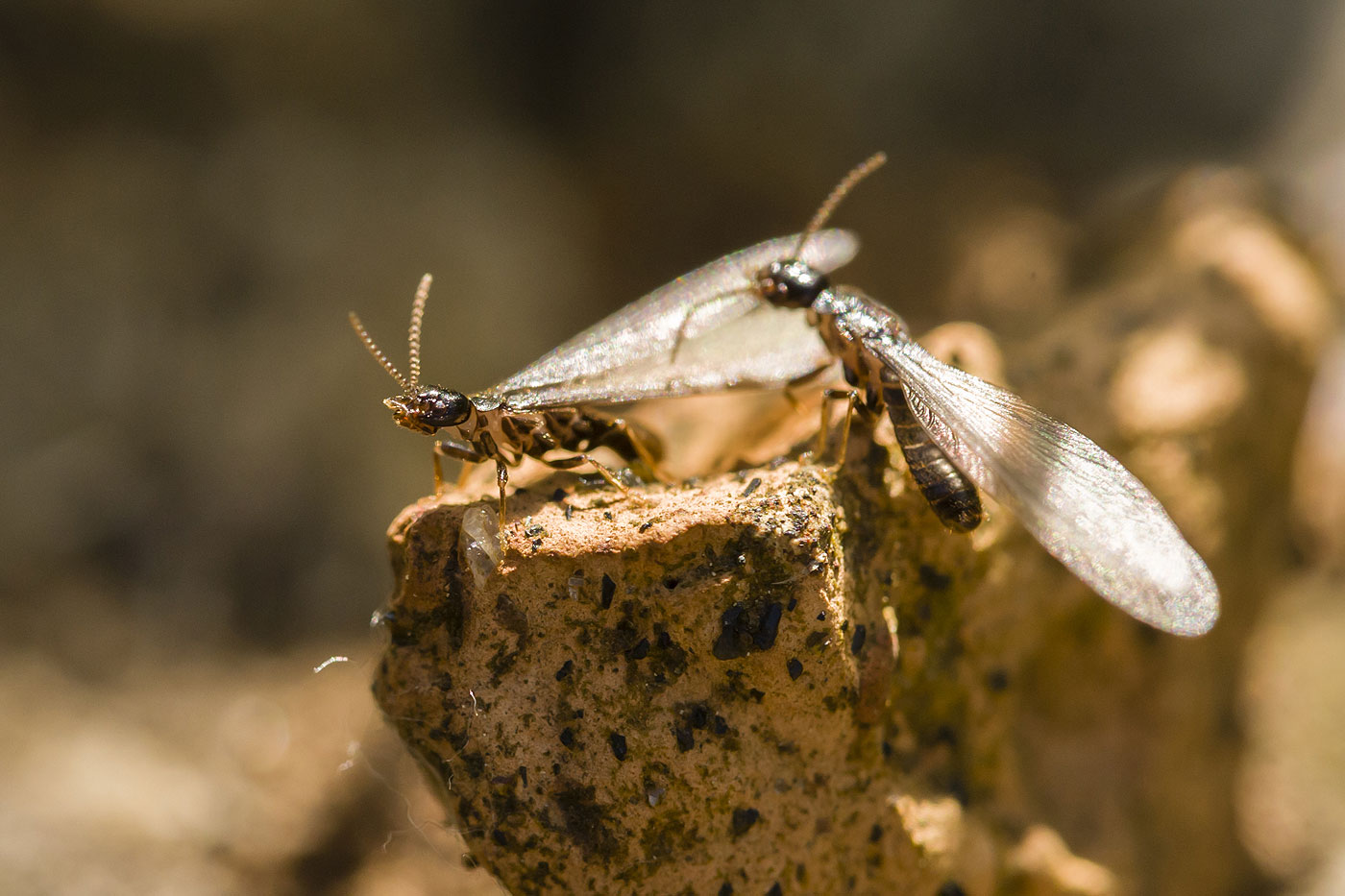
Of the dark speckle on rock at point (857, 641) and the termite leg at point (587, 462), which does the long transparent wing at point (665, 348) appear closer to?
the termite leg at point (587, 462)

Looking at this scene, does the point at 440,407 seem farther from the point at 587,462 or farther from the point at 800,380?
the point at 800,380

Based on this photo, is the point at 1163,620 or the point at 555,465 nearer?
the point at 1163,620

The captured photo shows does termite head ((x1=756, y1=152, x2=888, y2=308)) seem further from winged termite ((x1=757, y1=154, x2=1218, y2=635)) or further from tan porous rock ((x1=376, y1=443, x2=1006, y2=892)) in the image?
tan porous rock ((x1=376, y1=443, x2=1006, y2=892))

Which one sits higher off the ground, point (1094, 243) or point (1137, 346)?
point (1094, 243)

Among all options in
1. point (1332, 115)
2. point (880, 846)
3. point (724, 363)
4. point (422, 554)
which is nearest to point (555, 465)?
point (422, 554)

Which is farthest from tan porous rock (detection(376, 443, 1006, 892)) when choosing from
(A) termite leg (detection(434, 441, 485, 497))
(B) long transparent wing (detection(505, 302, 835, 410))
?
(B) long transparent wing (detection(505, 302, 835, 410))

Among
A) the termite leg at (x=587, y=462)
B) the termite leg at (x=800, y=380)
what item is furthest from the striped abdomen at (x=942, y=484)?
the termite leg at (x=587, y=462)

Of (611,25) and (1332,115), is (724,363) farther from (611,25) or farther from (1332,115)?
(1332,115)
